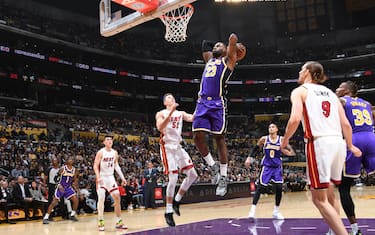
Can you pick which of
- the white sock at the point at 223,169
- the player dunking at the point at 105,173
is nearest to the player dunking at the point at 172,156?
the white sock at the point at 223,169

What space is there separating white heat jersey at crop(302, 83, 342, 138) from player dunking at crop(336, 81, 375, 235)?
1691 mm

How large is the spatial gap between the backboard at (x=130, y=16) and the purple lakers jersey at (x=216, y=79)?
2285mm

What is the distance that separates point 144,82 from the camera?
35188 mm

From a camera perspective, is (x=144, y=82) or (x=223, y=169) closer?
(x=223, y=169)

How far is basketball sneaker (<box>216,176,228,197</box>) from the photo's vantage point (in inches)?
247

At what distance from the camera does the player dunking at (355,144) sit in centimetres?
607

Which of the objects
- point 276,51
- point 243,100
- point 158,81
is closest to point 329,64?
point 276,51

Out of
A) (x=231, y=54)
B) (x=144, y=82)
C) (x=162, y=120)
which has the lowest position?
(x=162, y=120)

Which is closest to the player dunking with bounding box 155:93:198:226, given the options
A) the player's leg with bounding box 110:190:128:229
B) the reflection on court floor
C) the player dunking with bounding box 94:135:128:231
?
the reflection on court floor

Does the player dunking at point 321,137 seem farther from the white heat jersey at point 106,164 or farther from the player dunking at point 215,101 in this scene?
the white heat jersey at point 106,164

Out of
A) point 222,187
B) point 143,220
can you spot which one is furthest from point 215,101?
point 143,220

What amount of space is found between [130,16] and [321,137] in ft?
19.0

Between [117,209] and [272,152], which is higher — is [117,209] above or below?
below

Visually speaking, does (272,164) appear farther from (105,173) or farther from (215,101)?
(215,101)
